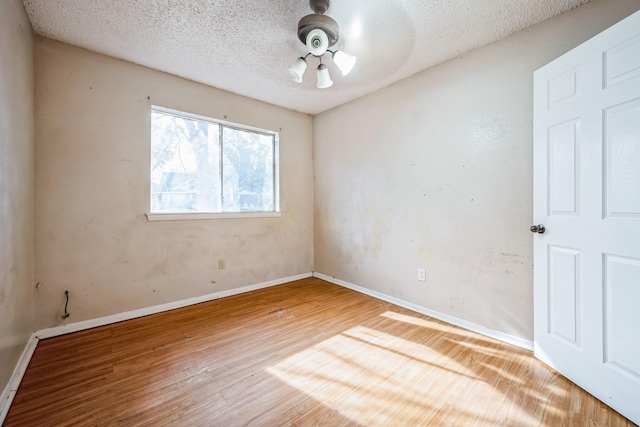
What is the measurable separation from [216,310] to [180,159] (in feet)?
Answer: 5.49

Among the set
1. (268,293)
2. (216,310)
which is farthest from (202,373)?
(268,293)

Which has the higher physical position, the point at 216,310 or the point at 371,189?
the point at 371,189

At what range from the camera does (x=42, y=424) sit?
1305 millimetres

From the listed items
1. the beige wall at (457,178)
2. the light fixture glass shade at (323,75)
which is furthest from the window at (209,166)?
the light fixture glass shade at (323,75)

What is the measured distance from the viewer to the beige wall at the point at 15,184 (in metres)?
1.48

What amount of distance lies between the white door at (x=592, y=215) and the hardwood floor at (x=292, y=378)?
0.73 feet

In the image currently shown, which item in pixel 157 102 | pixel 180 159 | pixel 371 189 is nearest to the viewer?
pixel 157 102

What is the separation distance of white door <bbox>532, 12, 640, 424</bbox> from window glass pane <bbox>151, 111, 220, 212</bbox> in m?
3.06

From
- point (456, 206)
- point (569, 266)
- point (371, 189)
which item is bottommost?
point (569, 266)

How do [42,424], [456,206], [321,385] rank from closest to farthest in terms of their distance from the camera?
[42,424] < [321,385] < [456,206]

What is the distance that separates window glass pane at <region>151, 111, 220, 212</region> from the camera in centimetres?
274

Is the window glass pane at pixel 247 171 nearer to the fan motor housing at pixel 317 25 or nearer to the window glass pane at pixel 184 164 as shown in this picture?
the window glass pane at pixel 184 164

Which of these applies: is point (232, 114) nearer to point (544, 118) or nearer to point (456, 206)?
point (456, 206)

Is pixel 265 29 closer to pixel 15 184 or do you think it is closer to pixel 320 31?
pixel 320 31
